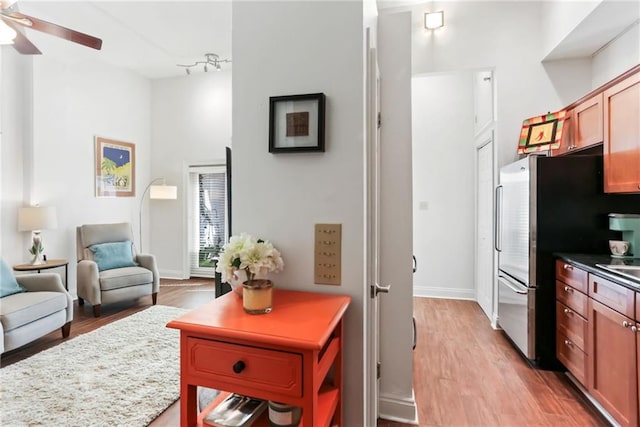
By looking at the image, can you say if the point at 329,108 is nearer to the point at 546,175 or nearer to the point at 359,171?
the point at 359,171

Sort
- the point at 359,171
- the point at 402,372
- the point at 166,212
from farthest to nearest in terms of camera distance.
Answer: the point at 166,212 → the point at 402,372 → the point at 359,171

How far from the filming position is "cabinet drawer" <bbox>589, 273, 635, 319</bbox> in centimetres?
168

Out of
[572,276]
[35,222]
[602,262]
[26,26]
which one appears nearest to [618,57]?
[602,262]

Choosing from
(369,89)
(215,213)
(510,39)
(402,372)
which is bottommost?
(402,372)

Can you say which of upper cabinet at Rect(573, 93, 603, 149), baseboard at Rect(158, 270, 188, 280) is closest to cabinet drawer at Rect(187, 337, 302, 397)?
upper cabinet at Rect(573, 93, 603, 149)

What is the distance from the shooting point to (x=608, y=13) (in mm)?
2383

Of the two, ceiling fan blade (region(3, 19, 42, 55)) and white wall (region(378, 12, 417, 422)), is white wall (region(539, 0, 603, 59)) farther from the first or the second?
ceiling fan blade (region(3, 19, 42, 55))

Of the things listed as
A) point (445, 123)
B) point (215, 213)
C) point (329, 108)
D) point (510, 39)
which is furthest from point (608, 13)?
point (215, 213)

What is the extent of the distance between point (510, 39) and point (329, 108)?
10.0ft

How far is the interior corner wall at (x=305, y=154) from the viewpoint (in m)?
1.22

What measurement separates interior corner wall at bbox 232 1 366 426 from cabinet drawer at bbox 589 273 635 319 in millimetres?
1548

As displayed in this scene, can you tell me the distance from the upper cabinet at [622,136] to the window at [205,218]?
496 centimetres

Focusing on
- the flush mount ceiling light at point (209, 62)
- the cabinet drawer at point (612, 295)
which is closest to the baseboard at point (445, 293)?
the cabinet drawer at point (612, 295)

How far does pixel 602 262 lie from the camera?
214cm
